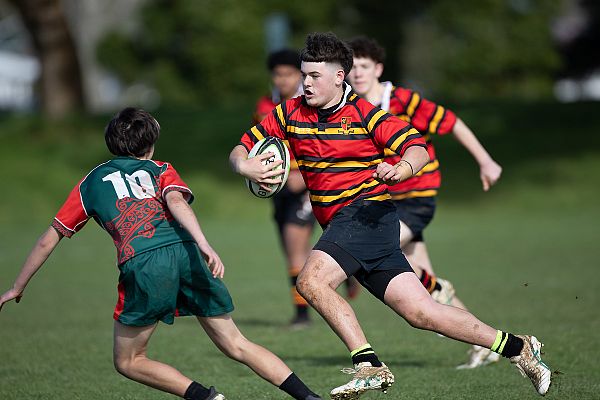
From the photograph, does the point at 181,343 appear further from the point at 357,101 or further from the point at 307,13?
the point at 307,13

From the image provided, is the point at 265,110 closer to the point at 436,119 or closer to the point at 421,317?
the point at 436,119

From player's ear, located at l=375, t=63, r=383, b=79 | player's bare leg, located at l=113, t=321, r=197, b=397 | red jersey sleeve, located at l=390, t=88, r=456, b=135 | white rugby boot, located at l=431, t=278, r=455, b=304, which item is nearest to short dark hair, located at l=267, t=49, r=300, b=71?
player's ear, located at l=375, t=63, r=383, b=79

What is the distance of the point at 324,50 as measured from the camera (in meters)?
5.34

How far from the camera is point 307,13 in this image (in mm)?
34094

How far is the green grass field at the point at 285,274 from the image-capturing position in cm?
652

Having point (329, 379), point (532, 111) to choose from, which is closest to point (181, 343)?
point (329, 379)

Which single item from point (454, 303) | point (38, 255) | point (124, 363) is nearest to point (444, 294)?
point (454, 303)

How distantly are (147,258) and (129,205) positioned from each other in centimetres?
29

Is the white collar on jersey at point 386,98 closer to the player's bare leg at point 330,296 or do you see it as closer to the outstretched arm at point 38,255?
the player's bare leg at point 330,296

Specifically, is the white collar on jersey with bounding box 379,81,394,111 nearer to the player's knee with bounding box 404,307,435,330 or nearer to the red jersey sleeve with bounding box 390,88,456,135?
the red jersey sleeve with bounding box 390,88,456,135

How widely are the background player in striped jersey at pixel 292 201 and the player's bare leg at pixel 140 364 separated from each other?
3420mm

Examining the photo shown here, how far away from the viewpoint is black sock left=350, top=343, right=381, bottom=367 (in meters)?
5.00

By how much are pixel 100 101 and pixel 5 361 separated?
1401 inches

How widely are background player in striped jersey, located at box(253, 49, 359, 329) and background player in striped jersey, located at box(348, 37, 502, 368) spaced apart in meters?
1.42
